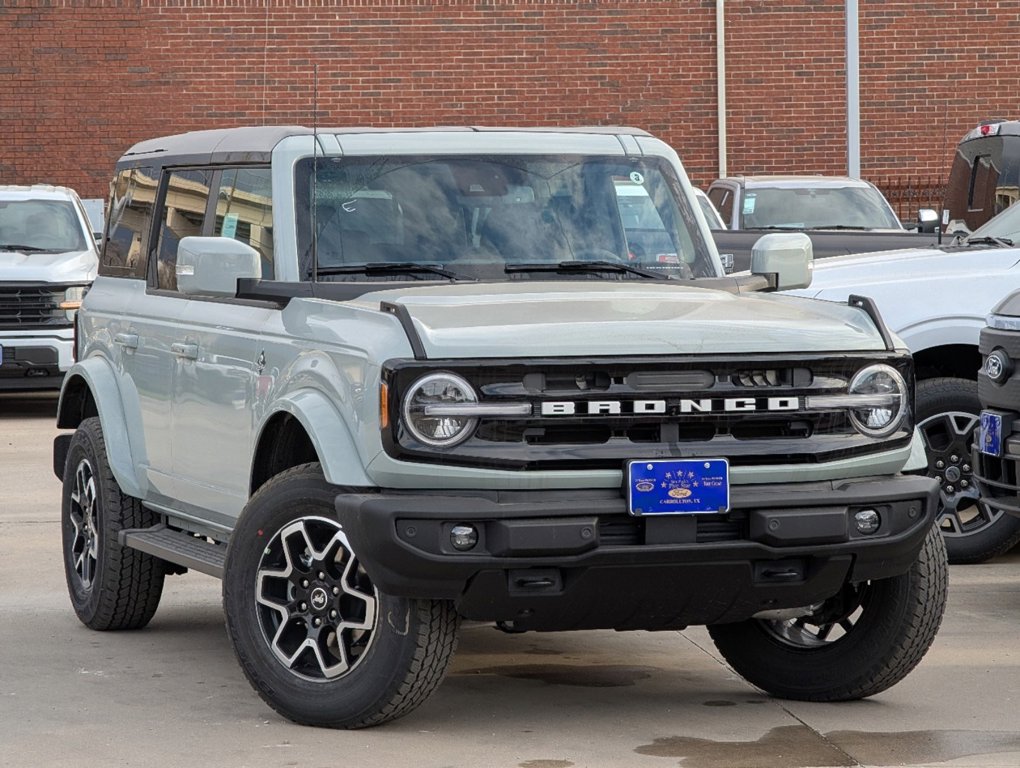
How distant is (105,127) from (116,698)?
19.5 metres

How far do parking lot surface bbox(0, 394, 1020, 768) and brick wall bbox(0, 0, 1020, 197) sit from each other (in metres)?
17.7

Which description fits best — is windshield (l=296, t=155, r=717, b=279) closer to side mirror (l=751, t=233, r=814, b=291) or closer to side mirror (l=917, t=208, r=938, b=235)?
side mirror (l=751, t=233, r=814, b=291)

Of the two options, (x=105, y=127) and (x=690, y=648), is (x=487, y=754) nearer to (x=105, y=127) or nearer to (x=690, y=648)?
(x=690, y=648)

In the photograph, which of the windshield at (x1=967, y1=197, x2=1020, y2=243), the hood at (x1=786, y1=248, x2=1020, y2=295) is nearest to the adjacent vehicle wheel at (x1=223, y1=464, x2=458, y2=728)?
the hood at (x1=786, y1=248, x2=1020, y2=295)

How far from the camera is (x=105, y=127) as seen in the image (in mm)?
24938

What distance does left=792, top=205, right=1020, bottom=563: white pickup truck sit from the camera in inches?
351

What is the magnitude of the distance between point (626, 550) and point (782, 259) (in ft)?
5.94

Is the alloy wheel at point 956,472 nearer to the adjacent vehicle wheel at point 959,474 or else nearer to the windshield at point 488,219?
the adjacent vehicle wheel at point 959,474

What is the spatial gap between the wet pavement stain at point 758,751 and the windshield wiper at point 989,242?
4.31 metres

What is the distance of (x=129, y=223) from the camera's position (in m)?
7.88

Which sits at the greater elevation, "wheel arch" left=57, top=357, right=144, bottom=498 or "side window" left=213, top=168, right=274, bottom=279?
"side window" left=213, top=168, right=274, bottom=279

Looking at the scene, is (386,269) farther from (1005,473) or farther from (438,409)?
(1005,473)

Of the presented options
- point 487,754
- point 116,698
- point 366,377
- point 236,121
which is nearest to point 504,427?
point 366,377

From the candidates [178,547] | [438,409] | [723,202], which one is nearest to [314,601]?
[438,409]
